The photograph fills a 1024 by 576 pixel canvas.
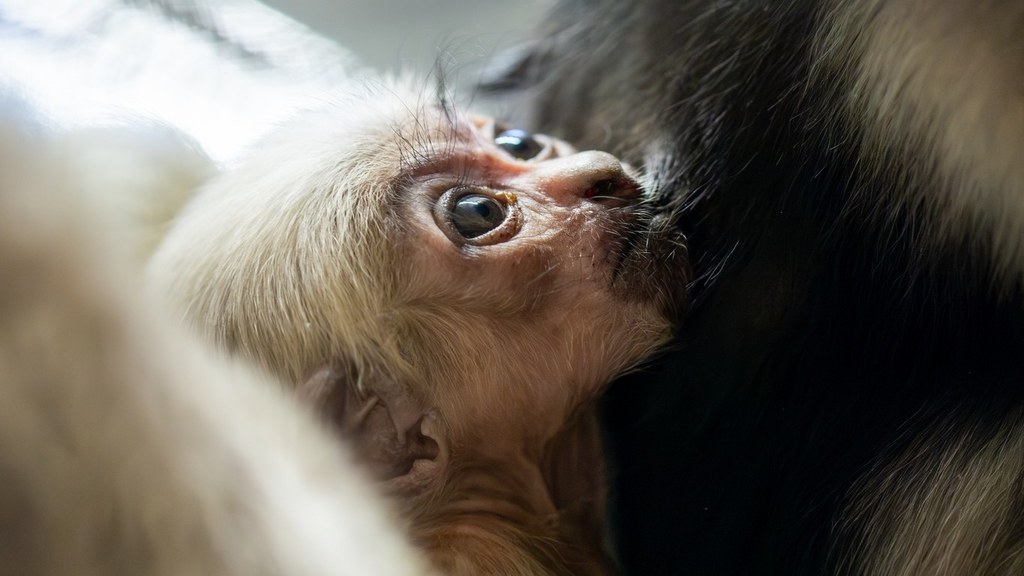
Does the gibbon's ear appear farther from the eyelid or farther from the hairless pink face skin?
the eyelid

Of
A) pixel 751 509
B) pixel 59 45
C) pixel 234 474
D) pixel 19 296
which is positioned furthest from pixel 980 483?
pixel 59 45

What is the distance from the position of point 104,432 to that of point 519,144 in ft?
2.03

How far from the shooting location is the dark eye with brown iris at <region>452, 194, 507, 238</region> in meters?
0.85

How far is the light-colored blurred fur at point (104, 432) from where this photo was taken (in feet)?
1.52

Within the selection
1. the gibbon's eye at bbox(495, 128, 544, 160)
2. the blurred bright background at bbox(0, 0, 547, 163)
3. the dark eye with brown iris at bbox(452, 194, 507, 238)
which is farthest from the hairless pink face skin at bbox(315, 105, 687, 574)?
the blurred bright background at bbox(0, 0, 547, 163)

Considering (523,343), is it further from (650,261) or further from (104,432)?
(104,432)

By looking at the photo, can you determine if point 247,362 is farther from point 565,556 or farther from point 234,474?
point 565,556

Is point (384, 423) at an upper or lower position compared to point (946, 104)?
lower

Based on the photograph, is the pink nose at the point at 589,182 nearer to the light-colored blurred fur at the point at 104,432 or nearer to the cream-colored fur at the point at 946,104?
the cream-colored fur at the point at 946,104

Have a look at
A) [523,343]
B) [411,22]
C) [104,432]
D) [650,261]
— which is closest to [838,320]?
[650,261]

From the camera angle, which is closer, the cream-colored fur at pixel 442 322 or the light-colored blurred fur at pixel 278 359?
the light-colored blurred fur at pixel 278 359

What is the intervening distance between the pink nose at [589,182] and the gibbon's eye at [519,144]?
112mm

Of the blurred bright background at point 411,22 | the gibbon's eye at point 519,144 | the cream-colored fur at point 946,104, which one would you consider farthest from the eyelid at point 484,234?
the blurred bright background at point 411,22

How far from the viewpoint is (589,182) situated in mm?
879
